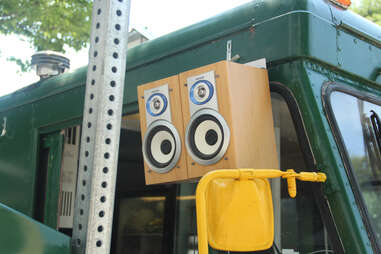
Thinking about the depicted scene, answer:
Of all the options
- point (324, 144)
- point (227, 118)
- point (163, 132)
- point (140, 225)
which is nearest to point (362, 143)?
point (324, 144)

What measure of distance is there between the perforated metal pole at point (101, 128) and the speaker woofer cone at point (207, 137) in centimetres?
74

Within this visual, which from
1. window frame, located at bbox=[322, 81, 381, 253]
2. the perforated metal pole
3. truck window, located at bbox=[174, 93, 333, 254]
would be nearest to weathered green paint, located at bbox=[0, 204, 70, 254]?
the perforated metal pole

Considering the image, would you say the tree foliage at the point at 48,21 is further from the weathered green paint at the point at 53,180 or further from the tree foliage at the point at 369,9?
the tree foliage at the point at 369,9

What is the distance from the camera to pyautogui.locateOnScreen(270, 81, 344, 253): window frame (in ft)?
6.74

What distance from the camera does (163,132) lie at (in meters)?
2.52

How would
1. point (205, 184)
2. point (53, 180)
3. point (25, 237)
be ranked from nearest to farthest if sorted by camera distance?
1. point (205, 184)
2. point (25, 237)
3. point (53, 180)

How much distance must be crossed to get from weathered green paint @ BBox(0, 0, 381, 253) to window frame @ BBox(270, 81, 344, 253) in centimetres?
2

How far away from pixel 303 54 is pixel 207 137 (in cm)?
60

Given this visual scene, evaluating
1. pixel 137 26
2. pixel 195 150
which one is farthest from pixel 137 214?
pixel 195 150

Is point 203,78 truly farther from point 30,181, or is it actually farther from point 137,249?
point 137,249

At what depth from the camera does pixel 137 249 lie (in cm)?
509

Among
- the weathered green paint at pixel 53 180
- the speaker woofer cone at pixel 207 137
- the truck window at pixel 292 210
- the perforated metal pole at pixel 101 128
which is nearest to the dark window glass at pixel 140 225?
the truck window at pixel 292 210

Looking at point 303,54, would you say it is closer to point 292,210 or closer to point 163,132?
point 163,132

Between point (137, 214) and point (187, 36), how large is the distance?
9.21ft
